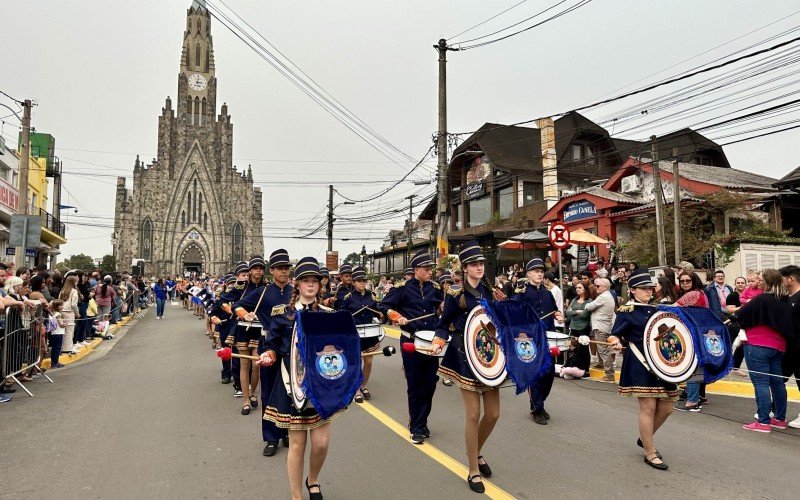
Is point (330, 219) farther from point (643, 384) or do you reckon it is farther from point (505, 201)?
point (643, 384)

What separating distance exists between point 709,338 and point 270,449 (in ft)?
15.3

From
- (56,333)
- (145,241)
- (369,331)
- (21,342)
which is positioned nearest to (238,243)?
(145,241)

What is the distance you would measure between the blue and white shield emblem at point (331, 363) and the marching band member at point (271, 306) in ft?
5.92

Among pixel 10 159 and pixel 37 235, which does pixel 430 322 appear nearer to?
pixel 37 235

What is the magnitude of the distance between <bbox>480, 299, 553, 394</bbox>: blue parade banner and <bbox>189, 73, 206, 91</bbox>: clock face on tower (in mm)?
82911

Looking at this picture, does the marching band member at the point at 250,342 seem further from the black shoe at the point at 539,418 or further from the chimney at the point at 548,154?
the chimney at the point at 548,154

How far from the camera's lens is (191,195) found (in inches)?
2916

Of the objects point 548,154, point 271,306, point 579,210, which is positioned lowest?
point 271,306

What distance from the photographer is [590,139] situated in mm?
33156

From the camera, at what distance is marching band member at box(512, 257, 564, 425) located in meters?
6.77

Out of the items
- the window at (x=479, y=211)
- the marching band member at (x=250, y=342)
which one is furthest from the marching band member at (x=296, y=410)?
the window at (x=479, y=211)

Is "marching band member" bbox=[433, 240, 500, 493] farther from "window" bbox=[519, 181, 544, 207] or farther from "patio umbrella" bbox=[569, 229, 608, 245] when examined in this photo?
"window" bbox=[519, 181, 544, 207]

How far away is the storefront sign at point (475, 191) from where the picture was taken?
111 ft

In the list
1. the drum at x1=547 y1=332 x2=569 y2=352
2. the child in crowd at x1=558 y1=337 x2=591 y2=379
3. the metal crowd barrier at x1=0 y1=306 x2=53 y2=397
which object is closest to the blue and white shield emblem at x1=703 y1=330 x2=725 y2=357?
the drum at x1=547 y1=332 x2=569 y2=352
